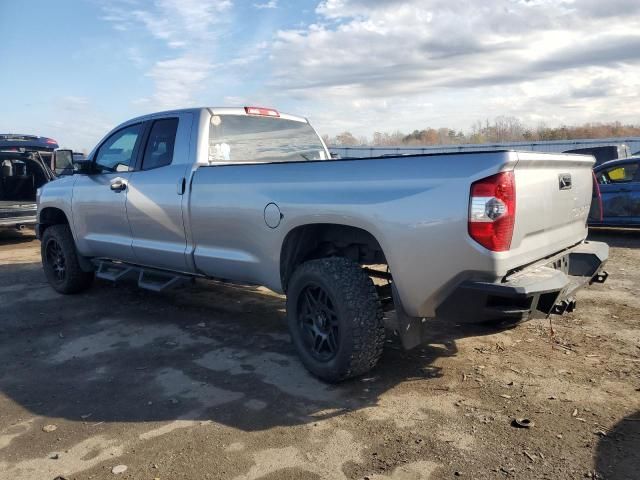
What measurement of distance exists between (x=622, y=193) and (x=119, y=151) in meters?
8.71

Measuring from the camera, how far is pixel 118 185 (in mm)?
5688

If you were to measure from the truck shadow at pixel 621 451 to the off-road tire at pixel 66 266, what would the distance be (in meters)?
5.79

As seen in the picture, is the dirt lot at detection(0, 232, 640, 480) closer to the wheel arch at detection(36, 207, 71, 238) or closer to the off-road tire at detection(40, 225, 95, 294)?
the off-road tire at detection(40, 225, 95, 294)

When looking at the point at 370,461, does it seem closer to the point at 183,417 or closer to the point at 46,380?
the point at 183,417

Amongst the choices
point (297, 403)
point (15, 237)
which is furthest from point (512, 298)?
point (15, 237)

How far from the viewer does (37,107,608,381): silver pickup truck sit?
10.5ft

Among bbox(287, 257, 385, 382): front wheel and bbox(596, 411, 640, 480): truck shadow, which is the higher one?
bbox(287, 257, 385, 382): front wheel

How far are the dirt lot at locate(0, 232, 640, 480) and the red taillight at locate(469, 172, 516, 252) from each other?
3.76ft

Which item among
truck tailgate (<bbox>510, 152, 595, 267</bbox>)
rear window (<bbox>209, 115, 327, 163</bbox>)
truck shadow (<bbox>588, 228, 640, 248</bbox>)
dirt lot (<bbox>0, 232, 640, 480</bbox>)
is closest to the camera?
dirt lot (<bbox>0, 232, 640, 480</bbox>)

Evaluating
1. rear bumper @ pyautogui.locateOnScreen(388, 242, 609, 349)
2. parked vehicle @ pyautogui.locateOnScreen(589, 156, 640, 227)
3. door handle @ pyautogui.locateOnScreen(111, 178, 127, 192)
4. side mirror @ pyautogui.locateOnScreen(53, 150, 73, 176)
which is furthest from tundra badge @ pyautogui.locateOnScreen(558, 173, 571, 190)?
parked vehicle @ pyautogui.locateOnScreen(589, 156, 640, 227)

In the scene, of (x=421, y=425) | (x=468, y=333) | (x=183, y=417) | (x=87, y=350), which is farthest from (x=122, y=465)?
(x=468, y=333)

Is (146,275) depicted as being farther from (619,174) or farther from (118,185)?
(619,174)

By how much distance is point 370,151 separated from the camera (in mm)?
23953

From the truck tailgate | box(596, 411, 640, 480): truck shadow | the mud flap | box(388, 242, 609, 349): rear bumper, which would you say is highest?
the truck tailgate
